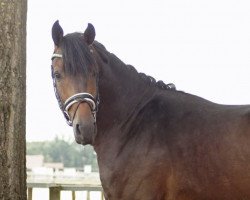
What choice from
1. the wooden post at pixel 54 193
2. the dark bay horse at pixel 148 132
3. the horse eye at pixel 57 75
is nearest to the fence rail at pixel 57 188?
the wooden post at pixel 54 193

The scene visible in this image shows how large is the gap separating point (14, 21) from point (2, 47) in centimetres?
28

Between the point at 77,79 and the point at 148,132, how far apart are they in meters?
0.79

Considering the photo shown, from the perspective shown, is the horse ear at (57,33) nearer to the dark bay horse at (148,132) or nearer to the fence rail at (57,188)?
the dark bay horse at (148,132)

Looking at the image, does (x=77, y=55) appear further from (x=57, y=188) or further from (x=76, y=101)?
(x=57, y=188)

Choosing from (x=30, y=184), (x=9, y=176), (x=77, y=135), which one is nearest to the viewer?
(x=77, y=135)

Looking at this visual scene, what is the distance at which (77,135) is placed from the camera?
396 centimetres

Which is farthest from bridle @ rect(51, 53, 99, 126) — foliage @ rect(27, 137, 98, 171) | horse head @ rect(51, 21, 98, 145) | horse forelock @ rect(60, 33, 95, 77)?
foliage @ rect(27, 137, 98, 171)

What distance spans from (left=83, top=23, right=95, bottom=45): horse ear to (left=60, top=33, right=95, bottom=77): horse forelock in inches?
2.6

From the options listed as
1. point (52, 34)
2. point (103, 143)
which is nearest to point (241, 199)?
point (103, 143)

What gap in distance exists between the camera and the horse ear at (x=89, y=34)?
4406 millimetres

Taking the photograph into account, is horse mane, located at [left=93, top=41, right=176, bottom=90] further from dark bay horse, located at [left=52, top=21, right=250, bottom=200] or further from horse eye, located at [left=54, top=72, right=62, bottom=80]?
horse eye, located at [left=54, top=72, right=62, bottom=80]

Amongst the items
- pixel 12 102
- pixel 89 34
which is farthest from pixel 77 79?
pixel 12 102

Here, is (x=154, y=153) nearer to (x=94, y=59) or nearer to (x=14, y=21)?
(x=94, y=59)

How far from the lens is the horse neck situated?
14.7 feet
